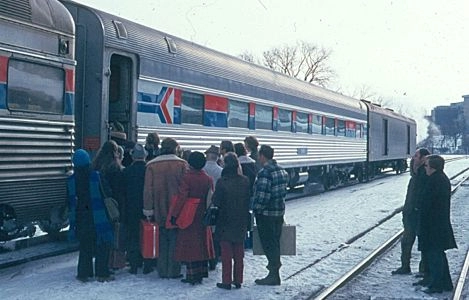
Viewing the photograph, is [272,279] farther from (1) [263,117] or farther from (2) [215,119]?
(1) [263,117]

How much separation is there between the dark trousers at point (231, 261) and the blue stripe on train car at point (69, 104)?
2766 millimetres

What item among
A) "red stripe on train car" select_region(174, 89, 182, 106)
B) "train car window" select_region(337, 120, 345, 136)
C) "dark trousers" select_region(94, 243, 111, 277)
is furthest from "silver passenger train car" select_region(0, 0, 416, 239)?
"train car window" select_region(337, 120, 345, 136)

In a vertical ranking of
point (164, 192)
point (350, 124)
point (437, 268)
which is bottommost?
point (437, 268)

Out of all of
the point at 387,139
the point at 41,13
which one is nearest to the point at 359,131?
the point at 387,139

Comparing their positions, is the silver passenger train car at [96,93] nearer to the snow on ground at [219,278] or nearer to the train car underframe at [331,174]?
the snow on ground at [219,278]

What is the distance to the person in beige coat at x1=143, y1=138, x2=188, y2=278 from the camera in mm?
7719

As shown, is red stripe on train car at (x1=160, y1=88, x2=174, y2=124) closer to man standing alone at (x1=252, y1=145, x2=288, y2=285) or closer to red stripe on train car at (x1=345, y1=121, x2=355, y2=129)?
man standing alone at (x1=252, y1=145, x2=288, y2=285)

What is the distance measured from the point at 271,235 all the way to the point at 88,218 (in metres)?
2.14

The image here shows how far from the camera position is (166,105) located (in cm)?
1114

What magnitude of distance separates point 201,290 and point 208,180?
127 centimetres

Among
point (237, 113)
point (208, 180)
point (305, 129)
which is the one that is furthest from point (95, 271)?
point (305, 129)

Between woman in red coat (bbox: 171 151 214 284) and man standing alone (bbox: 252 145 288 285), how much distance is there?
24.5 inches

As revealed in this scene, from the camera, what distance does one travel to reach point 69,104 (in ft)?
28.2

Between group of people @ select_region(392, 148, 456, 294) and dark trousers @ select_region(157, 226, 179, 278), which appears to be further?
dark trousers @ select_region(157, 226, 179, 278)
